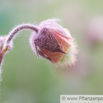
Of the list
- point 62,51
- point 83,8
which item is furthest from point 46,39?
point 83,8

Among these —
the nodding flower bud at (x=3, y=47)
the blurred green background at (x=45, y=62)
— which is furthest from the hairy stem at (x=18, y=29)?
the blurred green background at (x=45, y=62)

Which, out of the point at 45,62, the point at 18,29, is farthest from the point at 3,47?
the point at 45,62

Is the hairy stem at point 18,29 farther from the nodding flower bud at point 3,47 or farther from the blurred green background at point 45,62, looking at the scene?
the blurred green background at point 45,62

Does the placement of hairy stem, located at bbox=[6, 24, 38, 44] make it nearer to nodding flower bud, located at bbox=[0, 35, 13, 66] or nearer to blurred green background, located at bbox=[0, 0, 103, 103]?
nodding flower bud, located at bbox=[0, 35, 13, 66]

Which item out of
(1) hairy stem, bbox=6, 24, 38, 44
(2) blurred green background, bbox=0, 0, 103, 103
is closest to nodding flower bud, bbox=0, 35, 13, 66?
(1) hairy stem, bbox=6, 24, 38, 44

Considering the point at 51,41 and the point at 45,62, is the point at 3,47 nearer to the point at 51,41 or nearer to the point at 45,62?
the point at 51,41

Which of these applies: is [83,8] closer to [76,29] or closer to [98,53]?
[76,29]

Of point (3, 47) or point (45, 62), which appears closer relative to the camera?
point (3, 47)
